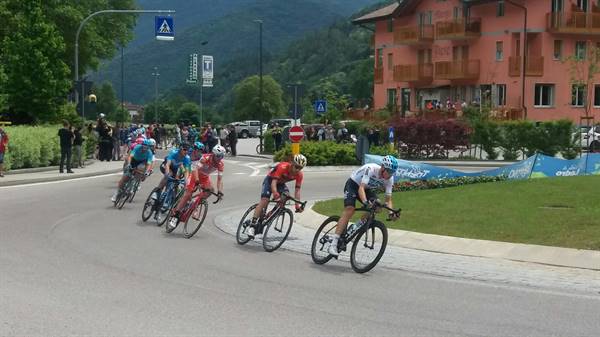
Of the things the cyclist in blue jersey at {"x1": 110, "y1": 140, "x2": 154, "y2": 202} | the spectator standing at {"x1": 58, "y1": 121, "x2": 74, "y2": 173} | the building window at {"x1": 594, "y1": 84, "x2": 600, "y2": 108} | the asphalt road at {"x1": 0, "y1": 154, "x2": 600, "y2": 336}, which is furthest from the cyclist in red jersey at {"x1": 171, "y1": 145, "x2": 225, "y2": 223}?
the building window at {"x1": 594, "y1": 84, "x2": 600, "y2": 108}

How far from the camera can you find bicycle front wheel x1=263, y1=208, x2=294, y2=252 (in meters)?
12.2

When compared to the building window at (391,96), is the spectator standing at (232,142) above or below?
below

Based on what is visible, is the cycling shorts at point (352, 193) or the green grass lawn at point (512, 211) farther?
the green grass lawn at point (512, 211)

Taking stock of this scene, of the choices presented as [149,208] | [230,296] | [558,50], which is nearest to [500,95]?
[558,50]

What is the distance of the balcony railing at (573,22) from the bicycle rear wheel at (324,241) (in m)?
45.1

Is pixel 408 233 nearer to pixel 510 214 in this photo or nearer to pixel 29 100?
pixel 510 214

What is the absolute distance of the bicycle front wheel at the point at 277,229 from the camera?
12.2 meters

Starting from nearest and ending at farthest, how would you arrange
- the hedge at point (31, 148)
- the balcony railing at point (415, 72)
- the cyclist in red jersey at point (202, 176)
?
the cyclist in red jersey at point (202, 176)
the hedge at point (31, 148)
the balcony railing at point (415, 72)

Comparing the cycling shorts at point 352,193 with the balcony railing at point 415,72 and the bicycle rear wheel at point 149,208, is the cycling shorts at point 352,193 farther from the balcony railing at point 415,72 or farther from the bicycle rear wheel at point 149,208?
the balcony railing at point 415,72

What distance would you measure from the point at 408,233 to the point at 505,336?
6313 millimetres

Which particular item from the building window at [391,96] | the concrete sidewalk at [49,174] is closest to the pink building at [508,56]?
the building window at [391,96]

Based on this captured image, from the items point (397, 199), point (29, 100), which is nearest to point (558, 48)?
point (29, 100)

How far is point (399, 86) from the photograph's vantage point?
63125 mm

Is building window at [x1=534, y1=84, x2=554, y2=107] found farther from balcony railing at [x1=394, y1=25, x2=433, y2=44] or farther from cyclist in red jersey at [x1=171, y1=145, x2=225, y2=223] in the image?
cyclist in red jersey at [x1=171, y1=145, x2=225, y2=223]
